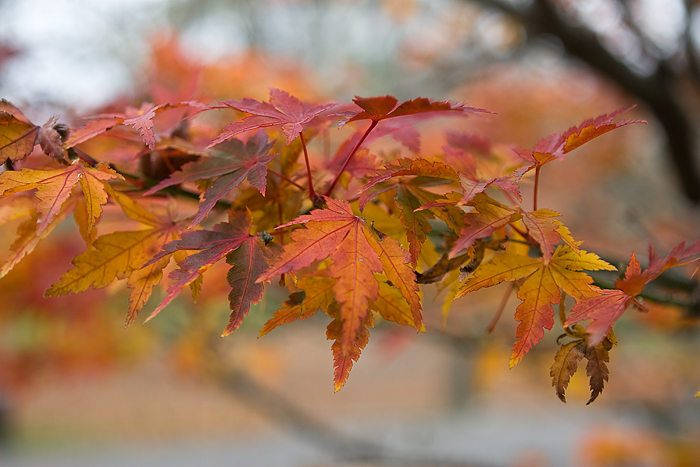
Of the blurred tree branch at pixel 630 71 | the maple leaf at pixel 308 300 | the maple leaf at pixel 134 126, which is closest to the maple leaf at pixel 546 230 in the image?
the maple leaf at pixel 308 300

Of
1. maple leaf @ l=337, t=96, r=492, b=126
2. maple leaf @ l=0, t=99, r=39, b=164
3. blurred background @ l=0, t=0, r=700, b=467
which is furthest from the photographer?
blurred background @ l=0, t=0, r=700, b=467

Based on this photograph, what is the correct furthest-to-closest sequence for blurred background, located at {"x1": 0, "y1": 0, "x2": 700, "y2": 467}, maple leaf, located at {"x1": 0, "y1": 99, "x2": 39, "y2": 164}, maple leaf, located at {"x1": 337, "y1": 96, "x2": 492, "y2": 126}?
blurred background, located at {"x1": 0, "y1": 0, "x2": 700, "y2": 467} < maple leaf, located at {"x1": 0, "y1": 99, "x2": 39, "y2": 164} < maple leaf, located at {"x1": 337, "y1": 96, "x2": 492, "y2": 126}

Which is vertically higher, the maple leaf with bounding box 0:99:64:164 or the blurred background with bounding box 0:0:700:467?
the maple leaf with bounding box 0:99:64:164

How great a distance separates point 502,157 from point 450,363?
35.3 feet

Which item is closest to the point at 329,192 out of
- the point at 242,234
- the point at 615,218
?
the point at 242,234

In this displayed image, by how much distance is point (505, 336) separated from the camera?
238cm

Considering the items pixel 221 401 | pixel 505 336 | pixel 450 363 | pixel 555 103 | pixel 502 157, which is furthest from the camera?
pixel 450 363

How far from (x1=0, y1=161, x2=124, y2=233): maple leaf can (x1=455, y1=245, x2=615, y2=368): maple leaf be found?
1.42ft

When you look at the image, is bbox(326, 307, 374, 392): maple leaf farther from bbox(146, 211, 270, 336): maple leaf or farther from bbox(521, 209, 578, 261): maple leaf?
bbox(521, 209, 578, 261): maple leaf

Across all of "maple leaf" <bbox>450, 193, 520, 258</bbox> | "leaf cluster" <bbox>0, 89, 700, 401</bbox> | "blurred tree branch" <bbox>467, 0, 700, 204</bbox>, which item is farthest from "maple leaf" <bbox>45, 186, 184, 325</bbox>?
"blurred tree branch" <bbox>467, 0, 700, 204</bbox>

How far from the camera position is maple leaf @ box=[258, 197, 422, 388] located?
1.54 feet

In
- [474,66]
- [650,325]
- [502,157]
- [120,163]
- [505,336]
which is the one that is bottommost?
[505,336]

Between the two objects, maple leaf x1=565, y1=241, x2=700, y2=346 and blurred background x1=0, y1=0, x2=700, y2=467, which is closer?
maple leaf x1=565, y1=241, x2=700, y2=346

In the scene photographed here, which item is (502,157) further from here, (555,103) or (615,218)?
(615,218)
